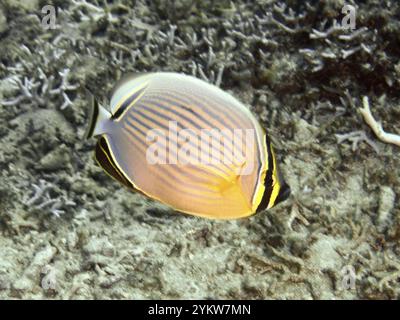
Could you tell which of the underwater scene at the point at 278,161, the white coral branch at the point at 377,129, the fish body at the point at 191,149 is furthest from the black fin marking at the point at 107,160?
the white coral branch at the point at 377,129

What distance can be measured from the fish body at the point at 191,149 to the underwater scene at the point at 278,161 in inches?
31.9

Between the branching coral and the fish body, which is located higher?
the fish body

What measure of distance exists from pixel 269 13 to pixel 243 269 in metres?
1.52

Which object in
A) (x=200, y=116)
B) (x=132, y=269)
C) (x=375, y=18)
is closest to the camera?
(x=200, y=116)

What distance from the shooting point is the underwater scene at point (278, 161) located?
103 inches

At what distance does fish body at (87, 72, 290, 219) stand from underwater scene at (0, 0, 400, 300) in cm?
81

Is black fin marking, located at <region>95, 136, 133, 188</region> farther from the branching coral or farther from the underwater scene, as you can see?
the branching coral

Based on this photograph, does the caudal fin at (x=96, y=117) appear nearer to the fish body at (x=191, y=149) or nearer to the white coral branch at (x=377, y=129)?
the fish body at (x=191, y=149)

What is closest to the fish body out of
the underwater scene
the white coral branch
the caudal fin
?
the caudal fin

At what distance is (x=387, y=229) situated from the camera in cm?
260

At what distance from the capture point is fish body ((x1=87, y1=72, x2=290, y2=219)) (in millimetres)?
1581
